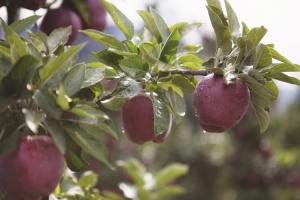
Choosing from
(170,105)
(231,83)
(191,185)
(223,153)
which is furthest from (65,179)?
(191,185)

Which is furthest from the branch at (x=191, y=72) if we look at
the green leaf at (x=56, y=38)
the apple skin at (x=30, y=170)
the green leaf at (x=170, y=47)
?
the apple skin at (x=30, y=170)

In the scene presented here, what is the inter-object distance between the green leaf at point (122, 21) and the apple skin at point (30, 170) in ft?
0.98

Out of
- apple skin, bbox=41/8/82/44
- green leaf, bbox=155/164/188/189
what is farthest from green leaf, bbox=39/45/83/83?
green leaf, bbox=155/164/188/189

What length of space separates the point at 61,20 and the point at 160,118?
1.06ft

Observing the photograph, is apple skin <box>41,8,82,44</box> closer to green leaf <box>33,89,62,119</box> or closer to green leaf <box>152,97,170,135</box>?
green leaf <box>152,97,170,135</box>

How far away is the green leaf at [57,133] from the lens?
2.12ft

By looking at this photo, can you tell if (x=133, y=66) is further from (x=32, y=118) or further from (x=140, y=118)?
Answer: (x=32, y=118)

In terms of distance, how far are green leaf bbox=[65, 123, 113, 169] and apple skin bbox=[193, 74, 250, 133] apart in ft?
0.61

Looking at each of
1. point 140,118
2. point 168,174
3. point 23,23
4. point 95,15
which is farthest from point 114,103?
point 168,174

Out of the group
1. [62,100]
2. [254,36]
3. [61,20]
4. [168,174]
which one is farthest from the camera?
[168,174]

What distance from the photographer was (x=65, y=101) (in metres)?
0.65

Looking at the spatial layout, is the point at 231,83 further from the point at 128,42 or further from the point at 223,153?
the point at 223,153

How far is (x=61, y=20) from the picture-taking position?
3.48 ft

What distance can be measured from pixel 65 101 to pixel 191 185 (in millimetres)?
4393
